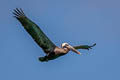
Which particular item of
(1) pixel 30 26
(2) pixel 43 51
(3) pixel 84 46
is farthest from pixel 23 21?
(3) pixel 84 46

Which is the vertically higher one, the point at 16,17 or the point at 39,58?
the point at 16,17

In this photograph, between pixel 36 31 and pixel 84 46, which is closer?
pixel 36 31

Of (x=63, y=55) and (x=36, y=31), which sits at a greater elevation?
(x=36, y=31)

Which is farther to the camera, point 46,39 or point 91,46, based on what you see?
point 91,46

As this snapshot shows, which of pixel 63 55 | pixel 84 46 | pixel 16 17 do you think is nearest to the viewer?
pixel 63 55

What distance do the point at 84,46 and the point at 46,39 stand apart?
203 inches

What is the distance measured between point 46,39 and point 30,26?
1.51 m

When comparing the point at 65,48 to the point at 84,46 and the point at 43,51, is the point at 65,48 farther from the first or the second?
the point at 84,46

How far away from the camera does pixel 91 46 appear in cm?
3475

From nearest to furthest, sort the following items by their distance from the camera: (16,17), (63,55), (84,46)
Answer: (63,55), (16,17), (84,46)

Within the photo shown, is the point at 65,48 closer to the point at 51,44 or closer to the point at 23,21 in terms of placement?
the point at 51,44

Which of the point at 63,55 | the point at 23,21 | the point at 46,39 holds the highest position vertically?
the point at 23,21

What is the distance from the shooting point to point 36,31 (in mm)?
30266

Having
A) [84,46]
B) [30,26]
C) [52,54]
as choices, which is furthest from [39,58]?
[84,46]
